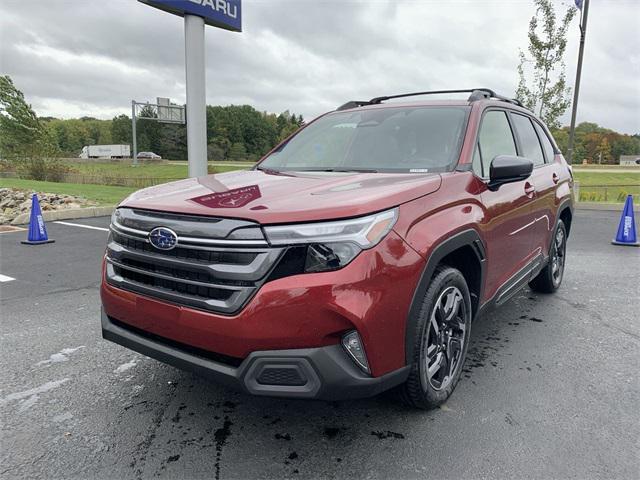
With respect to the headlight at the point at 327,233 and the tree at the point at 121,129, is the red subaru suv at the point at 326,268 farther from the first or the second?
the tree at the point at 121,129

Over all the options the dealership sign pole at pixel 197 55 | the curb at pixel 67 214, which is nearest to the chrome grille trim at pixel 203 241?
the dealership sign pole at pixel 197 55

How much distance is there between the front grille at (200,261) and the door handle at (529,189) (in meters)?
2.56

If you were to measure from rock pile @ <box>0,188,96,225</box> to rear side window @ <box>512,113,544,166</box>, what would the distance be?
450 inches

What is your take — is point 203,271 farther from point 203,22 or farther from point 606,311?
point 203,22

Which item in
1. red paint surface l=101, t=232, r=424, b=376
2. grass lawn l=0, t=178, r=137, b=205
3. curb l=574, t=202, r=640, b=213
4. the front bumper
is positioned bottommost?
grass lawn l=0, t=178, r=137, b=205

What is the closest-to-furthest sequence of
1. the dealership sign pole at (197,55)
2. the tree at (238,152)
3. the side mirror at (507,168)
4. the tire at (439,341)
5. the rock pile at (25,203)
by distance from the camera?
1. the tire at (439,341)
2. the side mirror at (507,168)
3. the dealership sign pole at (197,55)
4. the rock pile at (25,203)
5. the tree at (238,152)

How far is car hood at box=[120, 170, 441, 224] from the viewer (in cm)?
222

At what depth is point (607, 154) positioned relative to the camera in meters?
59.8

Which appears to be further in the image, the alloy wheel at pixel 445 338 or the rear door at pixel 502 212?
the rear door at pixel 502 212

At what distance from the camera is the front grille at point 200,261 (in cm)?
217

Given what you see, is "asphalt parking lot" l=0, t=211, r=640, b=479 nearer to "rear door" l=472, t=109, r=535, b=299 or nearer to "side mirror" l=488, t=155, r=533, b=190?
"rear door" l=472, t=109, r=535, b=299

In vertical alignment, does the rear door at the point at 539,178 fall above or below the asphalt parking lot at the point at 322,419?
above

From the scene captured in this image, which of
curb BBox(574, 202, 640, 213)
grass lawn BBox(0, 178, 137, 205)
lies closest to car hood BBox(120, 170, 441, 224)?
grass lawn BBox(0, 178, 137, 205)

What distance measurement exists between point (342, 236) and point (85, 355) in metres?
2.52
